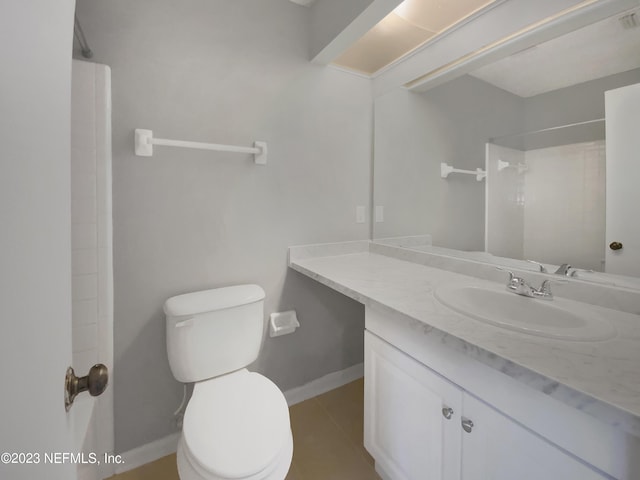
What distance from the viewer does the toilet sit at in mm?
855

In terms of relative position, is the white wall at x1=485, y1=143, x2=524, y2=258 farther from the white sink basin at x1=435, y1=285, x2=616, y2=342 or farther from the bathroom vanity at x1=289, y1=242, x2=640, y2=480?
the white sink basin at x1=435, y1=285, x2=616, y2=342

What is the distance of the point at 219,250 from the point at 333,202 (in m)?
0.76

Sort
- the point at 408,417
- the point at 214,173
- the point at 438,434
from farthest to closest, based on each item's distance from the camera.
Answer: the point at 214,173 < the point at 408,417 < the point at 438,434

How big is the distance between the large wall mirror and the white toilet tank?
3.48ft

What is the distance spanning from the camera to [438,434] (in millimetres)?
889

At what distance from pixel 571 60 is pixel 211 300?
5.70ft

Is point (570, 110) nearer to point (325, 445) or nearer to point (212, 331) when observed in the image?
point (212, 331)

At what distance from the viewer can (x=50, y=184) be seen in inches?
15.5

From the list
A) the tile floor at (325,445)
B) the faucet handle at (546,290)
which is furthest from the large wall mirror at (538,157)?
the tile floor at (325,445)

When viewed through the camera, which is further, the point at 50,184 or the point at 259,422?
the point at 259,422

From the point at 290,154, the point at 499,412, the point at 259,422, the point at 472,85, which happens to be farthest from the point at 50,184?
the point at 472,85

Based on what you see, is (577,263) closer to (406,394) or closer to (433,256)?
(433,256)

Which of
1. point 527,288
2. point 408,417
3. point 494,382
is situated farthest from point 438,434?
point 527,288

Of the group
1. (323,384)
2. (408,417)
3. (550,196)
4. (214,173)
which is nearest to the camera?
(408,417)
